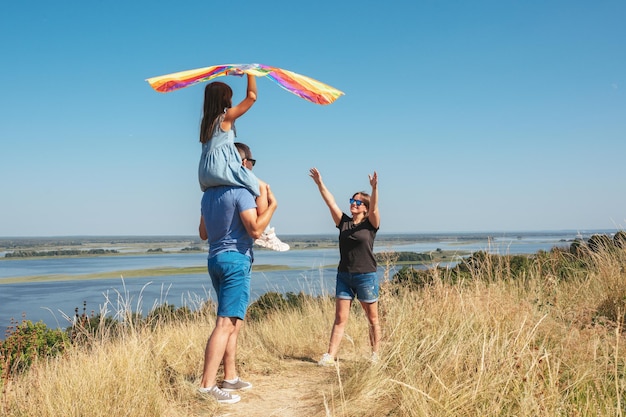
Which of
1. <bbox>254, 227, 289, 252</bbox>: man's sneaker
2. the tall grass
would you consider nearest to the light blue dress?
<bbox>254, 227, 289, 252</bbox>: man's sneaker

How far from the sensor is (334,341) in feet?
18.1

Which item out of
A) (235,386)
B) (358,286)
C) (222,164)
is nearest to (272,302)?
(358,286)

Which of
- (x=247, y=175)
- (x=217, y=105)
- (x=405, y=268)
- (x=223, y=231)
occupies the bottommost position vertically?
(x=405, y=268)

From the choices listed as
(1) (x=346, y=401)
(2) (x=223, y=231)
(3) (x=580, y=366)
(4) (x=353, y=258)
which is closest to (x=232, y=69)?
(2) (x=223, y=231)

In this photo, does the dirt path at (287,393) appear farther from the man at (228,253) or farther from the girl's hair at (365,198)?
the girl's hair at (365,198)

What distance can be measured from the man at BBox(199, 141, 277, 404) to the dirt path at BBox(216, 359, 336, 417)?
317 mm

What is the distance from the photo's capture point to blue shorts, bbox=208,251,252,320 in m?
4.05

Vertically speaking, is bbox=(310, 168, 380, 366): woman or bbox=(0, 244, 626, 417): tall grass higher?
bbox=(310, 168, 380, 366): woman

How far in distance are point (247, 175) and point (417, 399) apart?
2.02 meters

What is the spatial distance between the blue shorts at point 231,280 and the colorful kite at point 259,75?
1368 millimetres

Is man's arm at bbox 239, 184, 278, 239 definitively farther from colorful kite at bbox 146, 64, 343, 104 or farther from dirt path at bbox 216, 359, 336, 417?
dirt path at bbox 216, 359, 336, 417

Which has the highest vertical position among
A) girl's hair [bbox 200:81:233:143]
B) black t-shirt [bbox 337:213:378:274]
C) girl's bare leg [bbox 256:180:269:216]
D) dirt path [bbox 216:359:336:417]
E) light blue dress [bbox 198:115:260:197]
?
girl's hair [bbox 200:81:233:143]

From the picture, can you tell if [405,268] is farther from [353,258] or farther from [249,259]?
[249,259]

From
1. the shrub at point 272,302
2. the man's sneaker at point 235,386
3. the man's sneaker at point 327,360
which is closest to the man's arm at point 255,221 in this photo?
the man's sneaker at point 235,386
